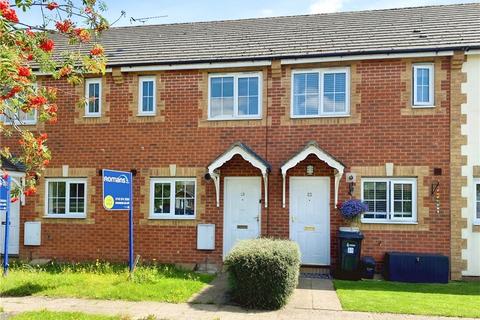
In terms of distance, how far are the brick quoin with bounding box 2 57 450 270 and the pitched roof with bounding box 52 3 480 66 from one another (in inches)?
23.5

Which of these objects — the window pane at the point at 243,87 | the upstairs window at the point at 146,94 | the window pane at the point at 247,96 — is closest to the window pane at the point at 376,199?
the window pane at the point at 247,96

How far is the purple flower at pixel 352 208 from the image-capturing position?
10641 millimetres

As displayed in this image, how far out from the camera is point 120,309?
785 cm

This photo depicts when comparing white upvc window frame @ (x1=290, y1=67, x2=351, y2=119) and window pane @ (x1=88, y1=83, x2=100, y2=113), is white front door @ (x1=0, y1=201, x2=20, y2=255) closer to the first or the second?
window pane @ (x1=88, y1=83, x2=100, y2=113)

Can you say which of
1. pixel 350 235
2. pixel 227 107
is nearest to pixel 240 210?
pixel 227 107

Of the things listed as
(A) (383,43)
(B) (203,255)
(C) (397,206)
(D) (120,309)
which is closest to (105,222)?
(B) (203,255)

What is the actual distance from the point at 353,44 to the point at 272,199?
14.6 feet

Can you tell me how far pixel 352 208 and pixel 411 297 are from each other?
2.47 m

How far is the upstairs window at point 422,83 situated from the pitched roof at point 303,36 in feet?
1.61

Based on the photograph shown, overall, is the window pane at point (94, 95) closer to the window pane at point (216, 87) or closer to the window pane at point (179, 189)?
the window pane at point (179, 189)

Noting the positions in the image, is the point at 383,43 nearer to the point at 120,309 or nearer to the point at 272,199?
the point at 272,199

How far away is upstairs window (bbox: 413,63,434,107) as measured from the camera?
37.1 ft

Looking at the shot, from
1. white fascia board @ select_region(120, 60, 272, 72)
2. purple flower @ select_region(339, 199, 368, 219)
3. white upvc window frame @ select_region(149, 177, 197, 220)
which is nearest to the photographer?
purple flower @ select_region(339, 199, 368, 219)

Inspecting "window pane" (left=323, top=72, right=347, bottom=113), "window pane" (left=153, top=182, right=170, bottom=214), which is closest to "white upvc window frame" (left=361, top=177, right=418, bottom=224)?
"window pane" (left=323, top=72, right=347, bottom=113)
